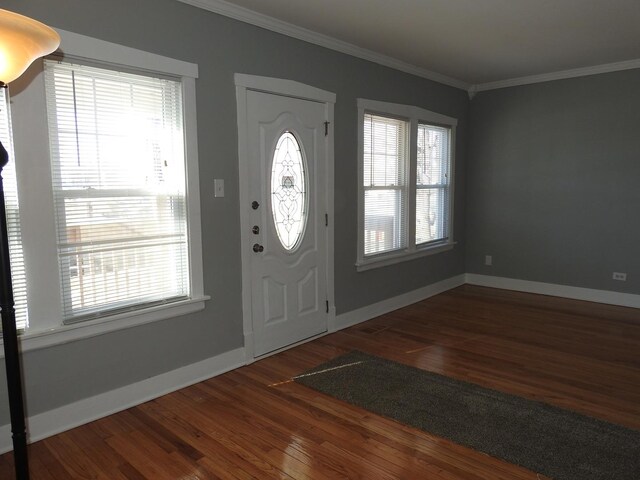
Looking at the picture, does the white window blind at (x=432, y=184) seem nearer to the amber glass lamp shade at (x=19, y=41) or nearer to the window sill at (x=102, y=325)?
the window sill at (x=102, y=325)

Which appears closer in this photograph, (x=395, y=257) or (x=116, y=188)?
(x=116, y=188)

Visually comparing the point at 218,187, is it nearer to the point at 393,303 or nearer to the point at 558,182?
the point at 393,303

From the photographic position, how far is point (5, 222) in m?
1.72

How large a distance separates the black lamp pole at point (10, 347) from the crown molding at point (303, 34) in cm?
176

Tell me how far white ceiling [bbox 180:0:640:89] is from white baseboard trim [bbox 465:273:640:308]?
2465 mm

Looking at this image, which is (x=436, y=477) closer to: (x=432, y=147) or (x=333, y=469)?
(x=333, y=469)

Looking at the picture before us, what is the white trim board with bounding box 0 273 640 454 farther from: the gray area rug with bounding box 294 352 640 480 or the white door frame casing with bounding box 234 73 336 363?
the gray area rug with bounding box 294 352 640 480

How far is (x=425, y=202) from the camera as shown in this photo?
544 cm

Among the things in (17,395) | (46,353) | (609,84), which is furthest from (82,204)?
(609,84)

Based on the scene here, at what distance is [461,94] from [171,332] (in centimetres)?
466

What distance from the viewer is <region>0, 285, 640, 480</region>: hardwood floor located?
2215 mm

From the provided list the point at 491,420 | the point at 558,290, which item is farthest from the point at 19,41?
the point at 558,290

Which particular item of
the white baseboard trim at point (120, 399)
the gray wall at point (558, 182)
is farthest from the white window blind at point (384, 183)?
the white baseboard trim at point (120, 399)

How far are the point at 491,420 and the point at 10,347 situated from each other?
2421mm
